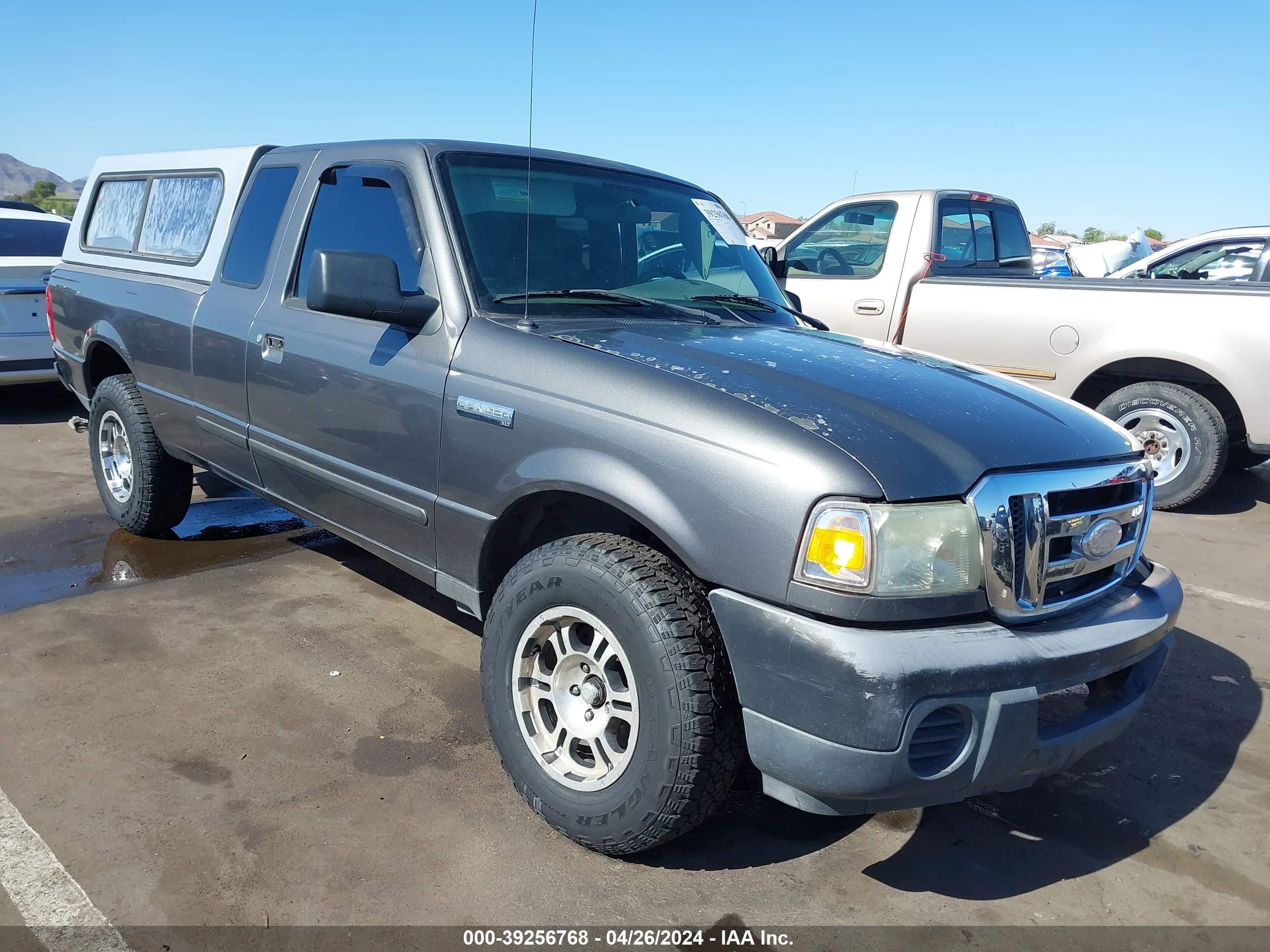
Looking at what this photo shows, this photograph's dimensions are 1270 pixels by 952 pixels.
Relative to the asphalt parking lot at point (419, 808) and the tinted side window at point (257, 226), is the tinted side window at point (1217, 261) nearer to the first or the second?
the asphalt parking lot at point (419, 808)

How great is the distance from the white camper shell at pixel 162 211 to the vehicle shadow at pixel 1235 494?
611 centimetres

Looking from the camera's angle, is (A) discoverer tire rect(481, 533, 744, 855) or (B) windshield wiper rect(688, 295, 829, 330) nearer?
(A) discoverer tire rect(481, 533, 744, 855)

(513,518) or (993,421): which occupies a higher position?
(993,421)

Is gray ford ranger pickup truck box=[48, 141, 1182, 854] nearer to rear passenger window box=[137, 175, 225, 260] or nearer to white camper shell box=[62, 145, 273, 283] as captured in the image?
white camper shell box=[62, 145, 273, 283]

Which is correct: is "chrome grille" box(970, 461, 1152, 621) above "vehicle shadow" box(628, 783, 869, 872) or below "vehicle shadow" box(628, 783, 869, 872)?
above

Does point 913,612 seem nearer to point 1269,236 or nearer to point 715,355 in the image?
point 715,355

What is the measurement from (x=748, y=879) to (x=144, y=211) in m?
4.54

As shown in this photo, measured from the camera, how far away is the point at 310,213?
3711 mm

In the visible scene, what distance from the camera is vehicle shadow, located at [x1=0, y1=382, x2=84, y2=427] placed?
813 cm

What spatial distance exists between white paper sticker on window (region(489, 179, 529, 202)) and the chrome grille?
193cm

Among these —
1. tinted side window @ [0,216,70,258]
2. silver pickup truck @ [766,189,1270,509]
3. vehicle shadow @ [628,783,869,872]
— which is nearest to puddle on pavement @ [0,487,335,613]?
vehicle shadow @ [628,783,869,872]

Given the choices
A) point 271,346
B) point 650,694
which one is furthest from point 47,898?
point 271,346

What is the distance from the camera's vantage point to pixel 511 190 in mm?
3330

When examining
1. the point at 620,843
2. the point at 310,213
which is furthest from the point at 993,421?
the point at 310,213
